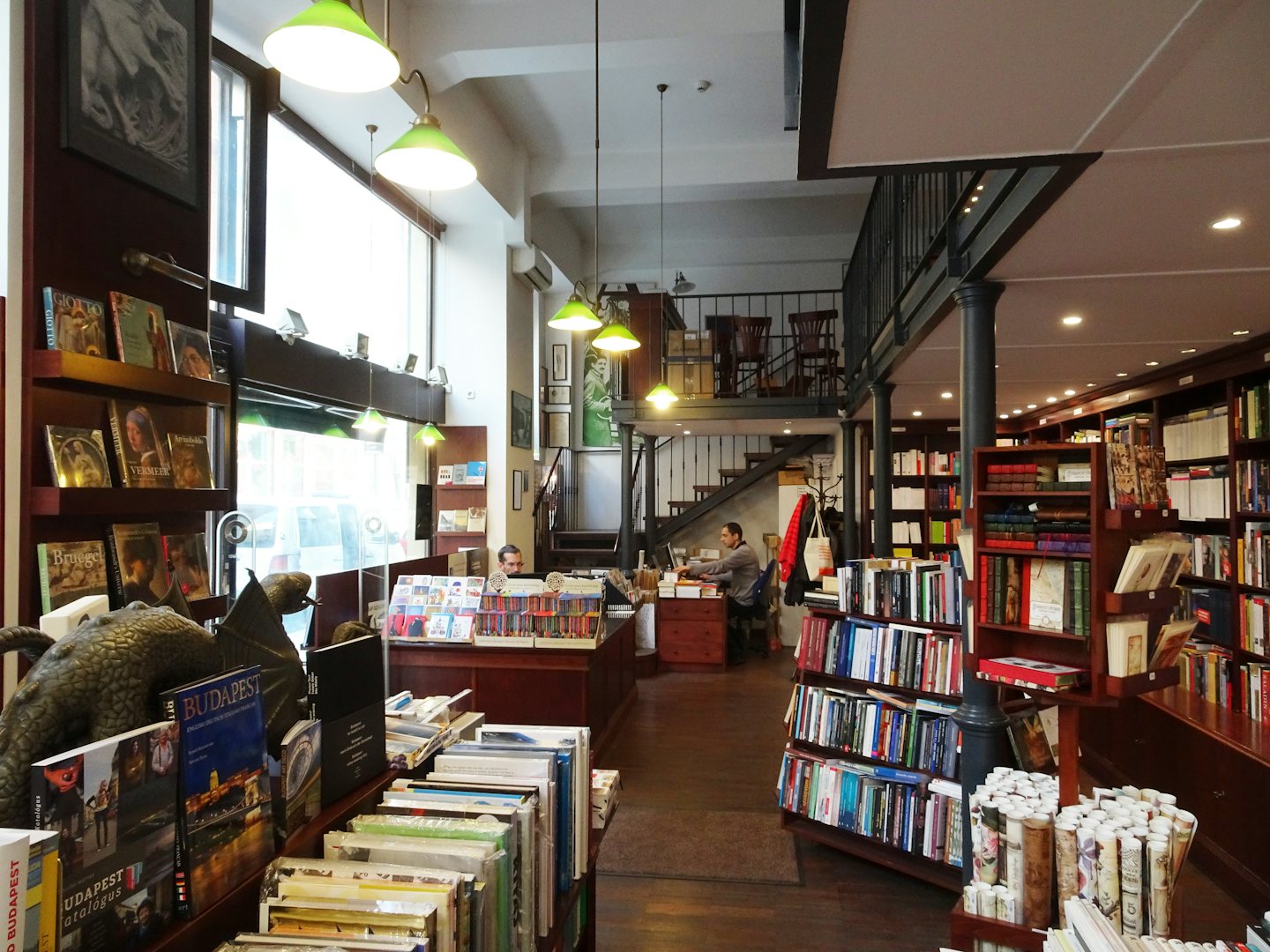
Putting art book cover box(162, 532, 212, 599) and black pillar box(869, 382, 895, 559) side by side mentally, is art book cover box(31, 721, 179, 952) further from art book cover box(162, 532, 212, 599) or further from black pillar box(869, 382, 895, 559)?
black pillar box(869, 382, 895, 559)

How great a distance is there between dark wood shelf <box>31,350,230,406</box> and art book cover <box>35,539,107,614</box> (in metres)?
0.46

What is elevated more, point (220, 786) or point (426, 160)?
point (426, 160)

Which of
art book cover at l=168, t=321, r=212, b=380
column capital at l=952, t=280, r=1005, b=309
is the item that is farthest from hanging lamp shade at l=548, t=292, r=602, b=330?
art book cover at l=168, t=321, r=212, b=380

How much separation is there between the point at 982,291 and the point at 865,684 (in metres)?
2.07

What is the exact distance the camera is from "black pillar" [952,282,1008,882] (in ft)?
10.2

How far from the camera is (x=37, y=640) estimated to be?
1.24 metres

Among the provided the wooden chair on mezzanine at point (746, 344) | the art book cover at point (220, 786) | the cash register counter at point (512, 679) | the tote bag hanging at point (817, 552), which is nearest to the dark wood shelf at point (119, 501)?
the art book cover at point (220, 786)

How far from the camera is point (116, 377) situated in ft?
7.21

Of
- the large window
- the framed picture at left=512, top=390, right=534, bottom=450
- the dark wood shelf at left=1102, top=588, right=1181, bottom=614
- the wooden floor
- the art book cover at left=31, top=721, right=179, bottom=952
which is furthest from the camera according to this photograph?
the framed picture at left=512, top=390, right=534, bottom=450

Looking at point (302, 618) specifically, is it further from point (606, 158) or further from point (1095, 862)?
point (606, 158)

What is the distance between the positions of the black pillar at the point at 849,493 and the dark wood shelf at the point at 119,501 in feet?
24.0

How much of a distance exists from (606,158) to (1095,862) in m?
8.56

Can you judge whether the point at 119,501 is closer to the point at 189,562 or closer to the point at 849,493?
the point at 189,562

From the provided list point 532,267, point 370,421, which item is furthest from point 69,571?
point 532,267
